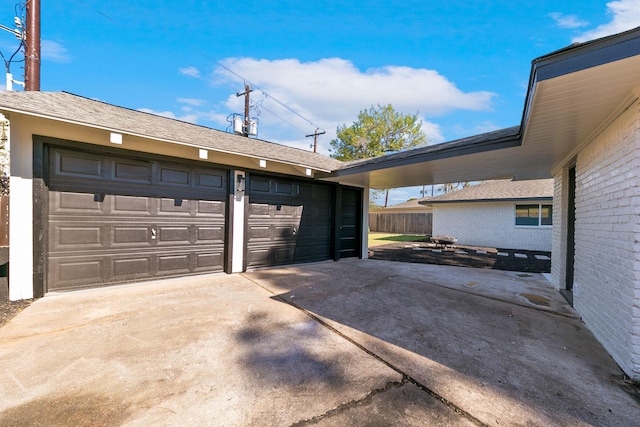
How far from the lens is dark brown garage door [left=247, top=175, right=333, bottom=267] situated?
6.28 m

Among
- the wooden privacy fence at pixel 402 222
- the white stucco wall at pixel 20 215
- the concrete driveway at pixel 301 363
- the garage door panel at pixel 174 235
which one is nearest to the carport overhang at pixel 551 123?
the concrete driveway at pixel 301 363

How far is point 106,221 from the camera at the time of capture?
444 cm

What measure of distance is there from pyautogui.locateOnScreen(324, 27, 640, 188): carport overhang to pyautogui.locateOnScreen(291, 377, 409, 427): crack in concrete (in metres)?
2.74

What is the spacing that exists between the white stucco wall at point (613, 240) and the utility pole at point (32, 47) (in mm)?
11344

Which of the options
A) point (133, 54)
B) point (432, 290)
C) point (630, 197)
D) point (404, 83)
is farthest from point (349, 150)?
point (630, 197)

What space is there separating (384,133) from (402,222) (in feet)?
26.5

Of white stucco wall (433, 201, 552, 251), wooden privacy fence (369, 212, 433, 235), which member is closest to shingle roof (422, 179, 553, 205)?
white stucco wall (433, 201, 552, 251)

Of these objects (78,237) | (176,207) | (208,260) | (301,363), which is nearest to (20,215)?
(78,237)

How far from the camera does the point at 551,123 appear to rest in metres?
3.14

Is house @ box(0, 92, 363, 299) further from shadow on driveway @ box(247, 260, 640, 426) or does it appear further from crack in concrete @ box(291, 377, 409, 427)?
crack in concrete @ box(291, 377, 409, 427)

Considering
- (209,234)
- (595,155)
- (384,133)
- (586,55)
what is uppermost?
(384,133)

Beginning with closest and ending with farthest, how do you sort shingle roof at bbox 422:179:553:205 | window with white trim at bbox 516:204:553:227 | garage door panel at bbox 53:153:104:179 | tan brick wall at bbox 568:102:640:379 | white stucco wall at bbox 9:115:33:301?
tan brick wall at bbox 568:102:640:379 → white stucco wall at bbox 9:115:33:301 → garage door panel at bbox 53:153:104:179 → window with white trim at bbox 516:204:553:227 → shingle roof at bbox 422:179:553:205

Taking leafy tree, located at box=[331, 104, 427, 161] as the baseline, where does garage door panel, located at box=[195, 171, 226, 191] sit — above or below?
below

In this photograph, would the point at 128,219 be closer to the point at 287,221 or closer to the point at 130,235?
the point at 130,235
